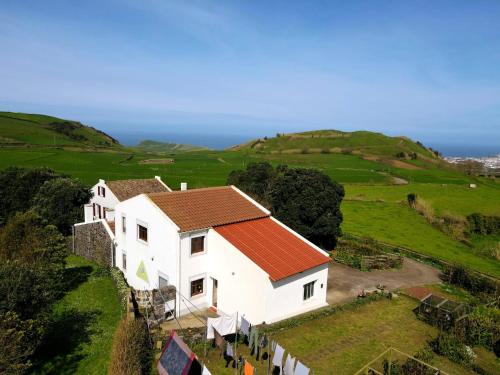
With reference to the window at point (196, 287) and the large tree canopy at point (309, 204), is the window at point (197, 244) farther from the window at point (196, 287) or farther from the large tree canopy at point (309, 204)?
the large tree canopy at point (309, 204)

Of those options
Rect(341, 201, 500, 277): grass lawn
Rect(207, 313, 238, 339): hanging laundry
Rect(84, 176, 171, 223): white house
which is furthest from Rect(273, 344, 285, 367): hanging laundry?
Rect(84, 176, 171, 223): white house

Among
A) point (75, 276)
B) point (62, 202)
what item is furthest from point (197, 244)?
point (62, 202)

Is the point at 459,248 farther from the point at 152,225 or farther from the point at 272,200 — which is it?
the point at 152,225

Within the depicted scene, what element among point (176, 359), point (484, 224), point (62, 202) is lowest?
point (484, 224)

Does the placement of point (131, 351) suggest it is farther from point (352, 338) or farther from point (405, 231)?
point (405, 231)

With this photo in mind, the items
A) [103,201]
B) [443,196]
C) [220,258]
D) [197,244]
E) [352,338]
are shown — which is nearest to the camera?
[352,338]

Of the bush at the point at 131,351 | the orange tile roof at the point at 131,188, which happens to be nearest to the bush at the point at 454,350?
the bush at the point at 131,351

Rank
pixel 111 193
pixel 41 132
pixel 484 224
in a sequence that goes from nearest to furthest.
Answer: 1. pixel 111 193
2. pixel 484 224
3. pixel 41 132
